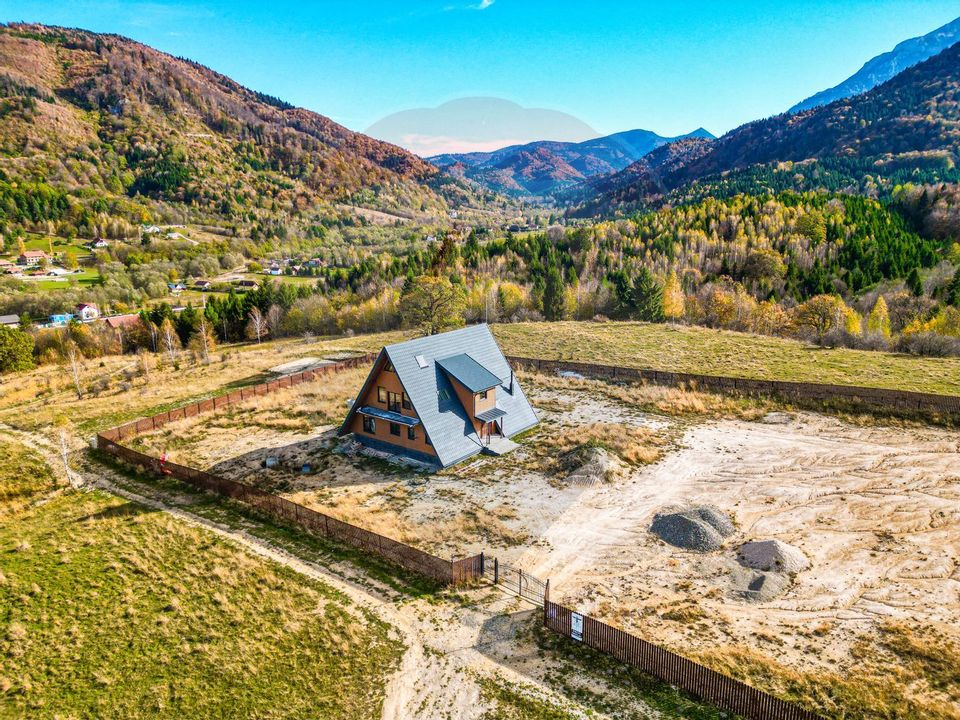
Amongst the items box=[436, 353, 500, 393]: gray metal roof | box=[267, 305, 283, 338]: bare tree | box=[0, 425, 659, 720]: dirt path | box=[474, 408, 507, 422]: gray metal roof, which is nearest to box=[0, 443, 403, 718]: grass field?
box=[0, 425, 659, 720]: dirt path

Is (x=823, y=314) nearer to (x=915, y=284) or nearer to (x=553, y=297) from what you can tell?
(x=915, y=284)

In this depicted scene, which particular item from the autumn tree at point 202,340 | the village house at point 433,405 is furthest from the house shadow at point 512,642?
the autumn tree at point 202,340

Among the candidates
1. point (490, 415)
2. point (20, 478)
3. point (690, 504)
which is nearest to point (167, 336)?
point (20, 478)

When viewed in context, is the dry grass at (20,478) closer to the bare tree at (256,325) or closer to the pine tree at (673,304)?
the bare tree at (256,325)

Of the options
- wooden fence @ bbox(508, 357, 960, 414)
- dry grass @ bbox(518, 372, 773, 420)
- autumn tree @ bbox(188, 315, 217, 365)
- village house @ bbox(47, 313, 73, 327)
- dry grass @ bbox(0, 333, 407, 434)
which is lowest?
dry grass @ bbox(518, 372, 773, 420)

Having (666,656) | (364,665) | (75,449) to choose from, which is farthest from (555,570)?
(75,449)

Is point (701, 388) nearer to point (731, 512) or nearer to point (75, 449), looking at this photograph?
point (731, 512)

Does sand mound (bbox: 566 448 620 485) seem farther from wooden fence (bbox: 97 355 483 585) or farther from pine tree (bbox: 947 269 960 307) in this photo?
pine tree (bbox: 947 269 960 307)
